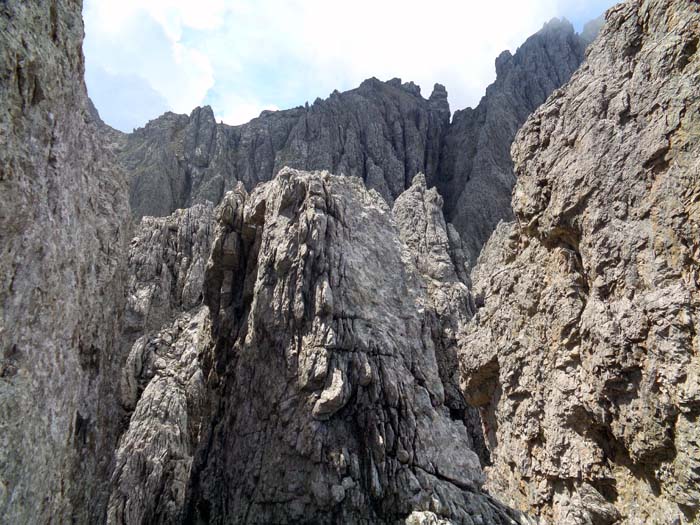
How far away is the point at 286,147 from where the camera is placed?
72.2 m

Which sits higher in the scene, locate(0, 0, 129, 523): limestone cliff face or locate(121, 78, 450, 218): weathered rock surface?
locate(121, 78, 450, 218): weathered rock surface

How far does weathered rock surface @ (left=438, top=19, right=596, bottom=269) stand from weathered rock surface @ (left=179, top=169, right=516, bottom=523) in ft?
116

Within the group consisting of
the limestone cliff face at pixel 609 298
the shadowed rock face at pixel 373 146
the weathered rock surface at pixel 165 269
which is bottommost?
the limestone cliff face at pixel 609 298

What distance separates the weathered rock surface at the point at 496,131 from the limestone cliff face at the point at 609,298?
1796 inches

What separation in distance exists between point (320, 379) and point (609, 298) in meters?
12.3

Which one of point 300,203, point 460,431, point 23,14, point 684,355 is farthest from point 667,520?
point 300,203

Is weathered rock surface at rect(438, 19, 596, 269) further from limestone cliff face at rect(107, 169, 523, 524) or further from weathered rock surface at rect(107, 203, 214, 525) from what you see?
limestone cliff face at rect(107, 169, 523, 524)

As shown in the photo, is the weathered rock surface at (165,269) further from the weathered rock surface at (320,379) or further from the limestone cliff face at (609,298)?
the limestone cliff face at (609,298)

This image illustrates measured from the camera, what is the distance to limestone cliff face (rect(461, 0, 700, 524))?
23.1 feet

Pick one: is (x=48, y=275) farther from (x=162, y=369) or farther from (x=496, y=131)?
(x=496, y=131)

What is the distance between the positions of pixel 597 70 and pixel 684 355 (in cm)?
618

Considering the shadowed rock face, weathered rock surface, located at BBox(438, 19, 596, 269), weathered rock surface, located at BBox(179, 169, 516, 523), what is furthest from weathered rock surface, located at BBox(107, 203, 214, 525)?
weathered rock surface, located at BBox(438, 19, 596, 269)

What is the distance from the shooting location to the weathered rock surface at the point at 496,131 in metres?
63.0

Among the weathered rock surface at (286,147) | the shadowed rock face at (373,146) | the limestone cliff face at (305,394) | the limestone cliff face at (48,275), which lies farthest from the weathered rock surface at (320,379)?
the weathered rock surface at (286,147)
